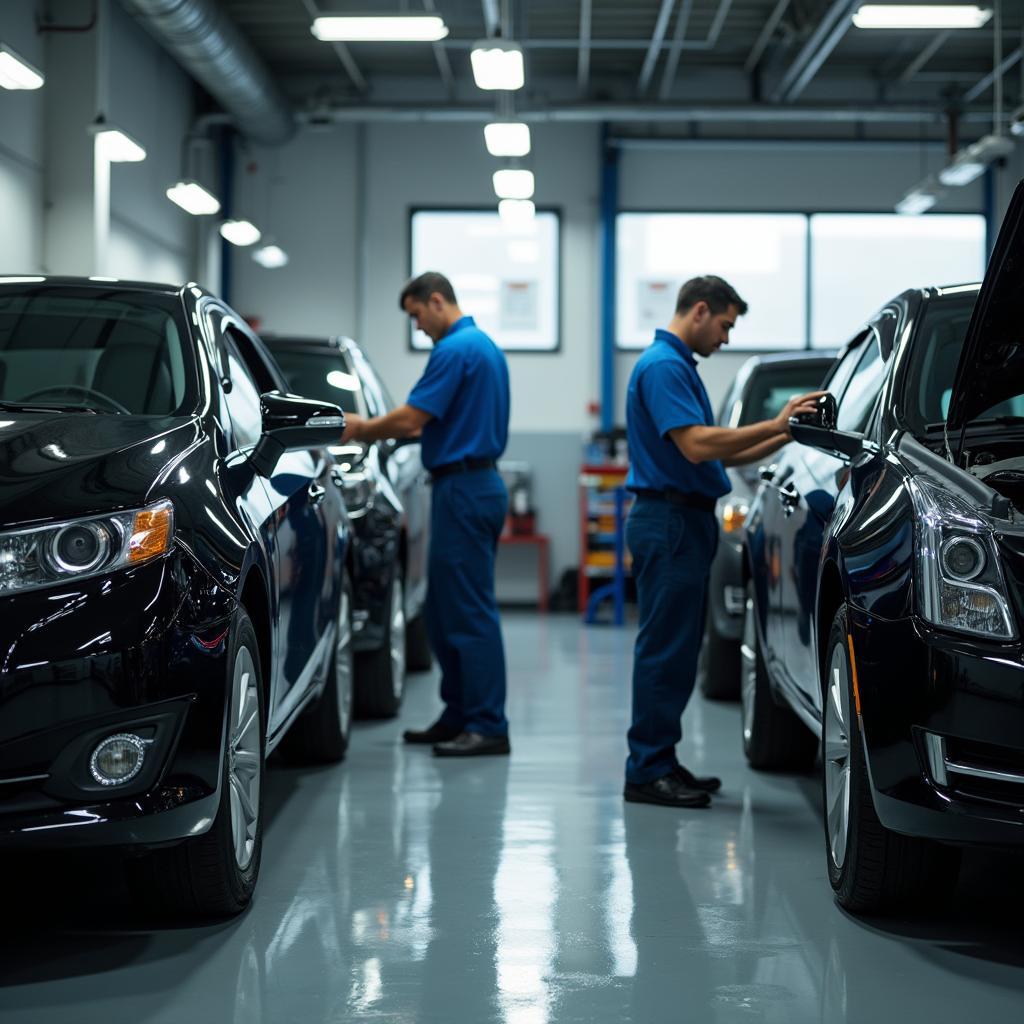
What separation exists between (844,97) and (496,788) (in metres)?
11.2

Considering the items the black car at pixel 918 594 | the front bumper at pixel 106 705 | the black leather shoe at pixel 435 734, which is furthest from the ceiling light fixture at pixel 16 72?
the front bumper at pixel 106 705

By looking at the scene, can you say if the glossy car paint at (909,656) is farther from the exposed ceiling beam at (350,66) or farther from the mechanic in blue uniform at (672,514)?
the exposed ceiling beam at (350,66)

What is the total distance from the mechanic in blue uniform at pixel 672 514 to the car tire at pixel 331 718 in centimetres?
103

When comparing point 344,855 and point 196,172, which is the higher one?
point 196,172

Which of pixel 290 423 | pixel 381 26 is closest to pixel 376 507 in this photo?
pixel 290 423

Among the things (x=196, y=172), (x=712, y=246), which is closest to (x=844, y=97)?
(x=712, y=246)

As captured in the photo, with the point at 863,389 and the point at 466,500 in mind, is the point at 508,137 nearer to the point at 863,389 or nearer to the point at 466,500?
the point at 466,500

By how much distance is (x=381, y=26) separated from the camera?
29.6 feet

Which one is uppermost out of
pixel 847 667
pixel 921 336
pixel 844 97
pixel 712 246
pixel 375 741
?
pixel 844 97

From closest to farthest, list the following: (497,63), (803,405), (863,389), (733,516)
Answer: (803,405) → (863,389) → (733,516) → (497,63)

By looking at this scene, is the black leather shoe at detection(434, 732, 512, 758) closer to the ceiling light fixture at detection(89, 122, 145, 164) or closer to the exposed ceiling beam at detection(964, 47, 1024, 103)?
the ceiling light fixture at detection(89, 122, 145, 164)

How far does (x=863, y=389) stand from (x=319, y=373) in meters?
3.34

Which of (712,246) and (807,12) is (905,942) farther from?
(712,246)

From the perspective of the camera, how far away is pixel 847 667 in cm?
313
